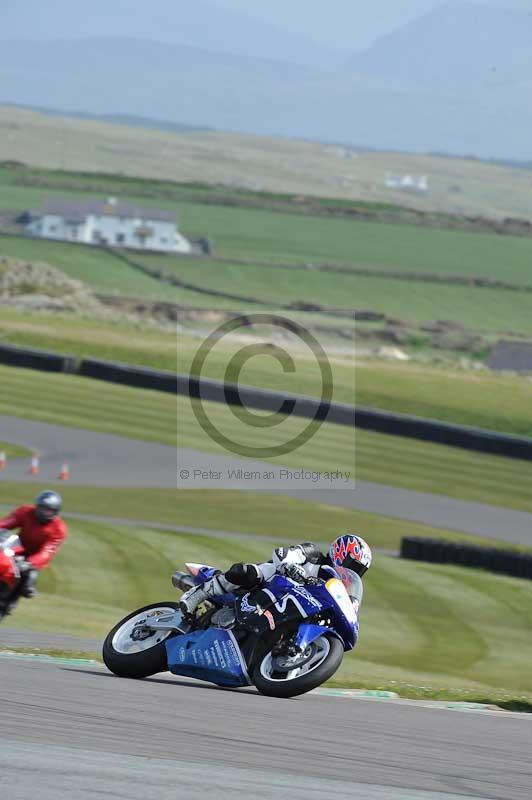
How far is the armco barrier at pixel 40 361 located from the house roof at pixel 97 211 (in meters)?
83.3

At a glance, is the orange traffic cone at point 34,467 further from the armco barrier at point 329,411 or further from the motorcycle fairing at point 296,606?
the motorcycle fairing at point 296,606

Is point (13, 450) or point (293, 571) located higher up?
point (13, 450)

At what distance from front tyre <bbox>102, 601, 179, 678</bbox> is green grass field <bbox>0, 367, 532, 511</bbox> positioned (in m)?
28.4

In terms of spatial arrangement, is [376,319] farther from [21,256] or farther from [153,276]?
[21,256]

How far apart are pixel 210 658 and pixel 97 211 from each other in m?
129

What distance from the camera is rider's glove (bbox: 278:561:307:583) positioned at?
1059 centimetres

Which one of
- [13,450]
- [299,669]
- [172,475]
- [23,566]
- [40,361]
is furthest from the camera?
[40,361]

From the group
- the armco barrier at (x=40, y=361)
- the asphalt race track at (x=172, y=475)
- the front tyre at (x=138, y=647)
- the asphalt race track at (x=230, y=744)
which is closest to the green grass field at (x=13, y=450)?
the asphalt race track at (x=172, y=475)

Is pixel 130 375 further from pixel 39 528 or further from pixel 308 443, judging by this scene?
pixel 39 528

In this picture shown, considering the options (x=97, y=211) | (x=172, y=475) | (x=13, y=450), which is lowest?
(x=172, y=475)

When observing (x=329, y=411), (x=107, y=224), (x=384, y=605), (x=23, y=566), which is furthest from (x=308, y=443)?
(x=107, y=224)

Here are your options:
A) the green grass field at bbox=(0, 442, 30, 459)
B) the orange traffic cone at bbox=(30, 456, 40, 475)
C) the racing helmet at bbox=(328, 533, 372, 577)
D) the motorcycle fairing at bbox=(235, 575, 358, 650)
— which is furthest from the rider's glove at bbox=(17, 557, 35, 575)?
the green grass field at bbox=(0, 442, 30, 459)

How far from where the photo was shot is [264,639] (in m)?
10.5

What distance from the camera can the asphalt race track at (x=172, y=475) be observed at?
35.0 metres
